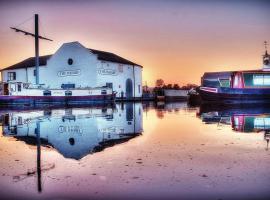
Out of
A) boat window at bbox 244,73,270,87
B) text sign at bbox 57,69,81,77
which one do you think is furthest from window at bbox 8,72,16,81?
boat window at bbox 244,73,270,87

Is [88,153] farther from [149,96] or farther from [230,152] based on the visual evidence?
[149,96]

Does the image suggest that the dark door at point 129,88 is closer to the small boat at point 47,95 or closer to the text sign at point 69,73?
the text sign at point 69,73

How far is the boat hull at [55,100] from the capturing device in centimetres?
2891

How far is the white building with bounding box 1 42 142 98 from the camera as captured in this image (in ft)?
120

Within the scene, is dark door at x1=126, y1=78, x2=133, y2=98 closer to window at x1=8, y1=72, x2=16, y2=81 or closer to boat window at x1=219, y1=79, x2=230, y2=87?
boat window at x1=219, y1=79, x2=230, y2=87

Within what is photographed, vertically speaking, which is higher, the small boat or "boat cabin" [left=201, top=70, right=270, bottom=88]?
"boat cabin" [left=201, top=70, right=270, bottom=88]

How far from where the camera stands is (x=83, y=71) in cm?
3709

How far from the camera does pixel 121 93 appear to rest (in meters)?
40.3

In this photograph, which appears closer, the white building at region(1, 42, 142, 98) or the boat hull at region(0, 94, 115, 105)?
the boat hull at region(0, 94, 115, 105)

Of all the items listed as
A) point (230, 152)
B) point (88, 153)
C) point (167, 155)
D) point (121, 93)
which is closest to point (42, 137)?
point (88, 153)

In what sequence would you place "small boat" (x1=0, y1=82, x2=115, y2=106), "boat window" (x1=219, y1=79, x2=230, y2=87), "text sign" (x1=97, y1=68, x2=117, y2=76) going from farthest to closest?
"text sign" (x1=97, y1=68, x2=117, y2=76) → "boat window" (x1=219, y1=79, x2=230, y2=87) → "small boat" (x1=0, y1=82, x2=115, y2=106)

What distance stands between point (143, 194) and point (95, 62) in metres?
33.4

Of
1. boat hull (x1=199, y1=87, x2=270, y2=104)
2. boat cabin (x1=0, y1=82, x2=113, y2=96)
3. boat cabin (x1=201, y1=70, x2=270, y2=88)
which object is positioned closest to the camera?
boat cabin (x1=0, y1=82, x2=113, y2=96)

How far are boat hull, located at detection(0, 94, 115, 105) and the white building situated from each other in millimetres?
3416
